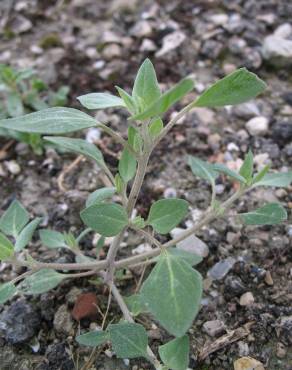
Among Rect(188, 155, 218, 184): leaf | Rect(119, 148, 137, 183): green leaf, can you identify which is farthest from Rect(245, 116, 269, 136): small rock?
Rect(119, 148, 137, 183): green leaf

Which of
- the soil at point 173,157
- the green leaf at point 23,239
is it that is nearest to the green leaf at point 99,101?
the green leaf at point 23,239

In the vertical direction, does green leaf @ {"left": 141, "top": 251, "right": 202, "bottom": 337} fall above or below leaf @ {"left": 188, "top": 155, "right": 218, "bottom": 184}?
above

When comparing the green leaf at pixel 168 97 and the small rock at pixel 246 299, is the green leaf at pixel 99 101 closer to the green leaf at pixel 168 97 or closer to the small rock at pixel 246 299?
the green leaf at pixel 168 97

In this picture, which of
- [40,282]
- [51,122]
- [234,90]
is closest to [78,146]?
[51,122]

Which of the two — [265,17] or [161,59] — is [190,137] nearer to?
[161,59]

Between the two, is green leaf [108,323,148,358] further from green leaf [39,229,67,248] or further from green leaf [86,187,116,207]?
green leaf [39,229,67,248]

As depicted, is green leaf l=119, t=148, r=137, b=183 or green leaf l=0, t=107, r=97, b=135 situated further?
green leaf l=119, t=148, r=137, b=183

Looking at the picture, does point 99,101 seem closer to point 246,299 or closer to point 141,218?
point 141,218
